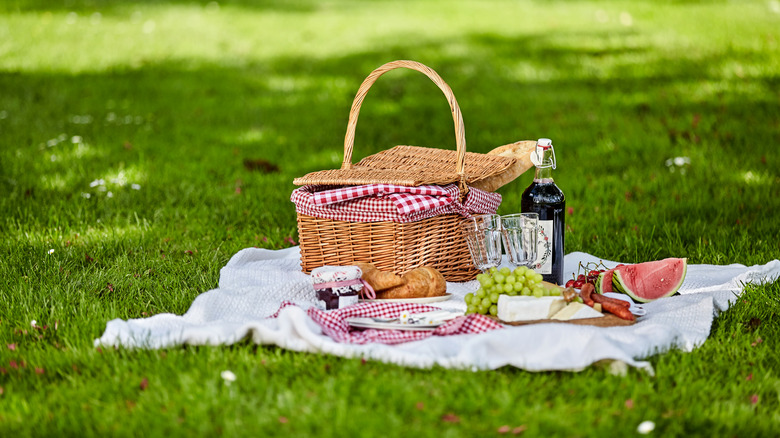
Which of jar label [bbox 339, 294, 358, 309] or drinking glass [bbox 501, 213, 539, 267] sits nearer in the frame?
jar label [bbox 339, 294, 358, 309]

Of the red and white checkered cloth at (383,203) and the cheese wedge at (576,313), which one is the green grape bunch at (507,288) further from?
the red and white checkered cloth at (383,203)

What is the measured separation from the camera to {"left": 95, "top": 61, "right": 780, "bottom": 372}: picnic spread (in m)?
2.85

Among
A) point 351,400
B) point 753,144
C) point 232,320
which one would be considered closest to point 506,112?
point 753,144

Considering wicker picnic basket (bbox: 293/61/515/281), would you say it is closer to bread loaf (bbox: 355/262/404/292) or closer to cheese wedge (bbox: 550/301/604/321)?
bread loaf (bbox: 355/262/404/292)

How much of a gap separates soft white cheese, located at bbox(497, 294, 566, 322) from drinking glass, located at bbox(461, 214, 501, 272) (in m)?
0.48

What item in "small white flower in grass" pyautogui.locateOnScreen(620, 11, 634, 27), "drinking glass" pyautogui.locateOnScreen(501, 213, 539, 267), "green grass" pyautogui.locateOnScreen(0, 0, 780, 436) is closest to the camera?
"green grass" pyautogui.locateOnScreen(0, 0, 780, 436)

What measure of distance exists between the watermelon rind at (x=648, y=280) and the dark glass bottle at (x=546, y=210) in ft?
0.94

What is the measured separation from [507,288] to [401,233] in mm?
691

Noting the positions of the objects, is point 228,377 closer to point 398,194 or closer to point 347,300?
point 347,300

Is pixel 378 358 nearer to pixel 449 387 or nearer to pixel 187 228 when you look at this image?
pixel 449 387

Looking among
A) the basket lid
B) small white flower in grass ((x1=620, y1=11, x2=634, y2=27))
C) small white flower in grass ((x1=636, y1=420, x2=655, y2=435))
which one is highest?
small white flower in grass ((x1=620, y1=11, x2=634, y2=27))

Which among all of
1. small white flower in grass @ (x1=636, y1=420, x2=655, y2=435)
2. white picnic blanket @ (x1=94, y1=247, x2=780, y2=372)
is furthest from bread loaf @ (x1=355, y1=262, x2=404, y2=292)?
small white flower in grass @ (x1=636, y1=420, x2=655, y2=435)

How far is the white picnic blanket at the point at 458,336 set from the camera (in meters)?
2.76

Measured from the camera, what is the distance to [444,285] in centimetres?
357
